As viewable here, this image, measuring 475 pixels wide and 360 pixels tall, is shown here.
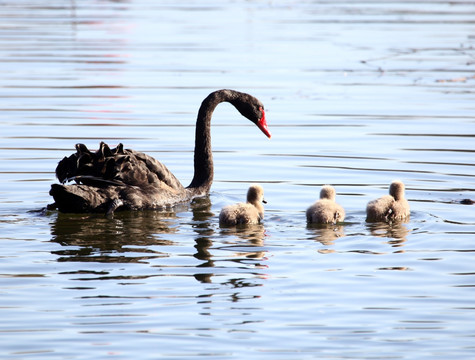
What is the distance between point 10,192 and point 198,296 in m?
4.24

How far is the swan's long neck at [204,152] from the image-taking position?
10.5 metres

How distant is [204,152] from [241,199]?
0.98m

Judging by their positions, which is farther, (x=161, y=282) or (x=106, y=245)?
(x=106, y=245)

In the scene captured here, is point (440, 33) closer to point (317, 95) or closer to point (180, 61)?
point (180, 61)

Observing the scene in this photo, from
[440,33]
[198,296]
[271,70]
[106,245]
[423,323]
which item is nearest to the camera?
[423,323]

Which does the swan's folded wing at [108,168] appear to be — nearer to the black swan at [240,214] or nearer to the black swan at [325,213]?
the black swan at [240,214]

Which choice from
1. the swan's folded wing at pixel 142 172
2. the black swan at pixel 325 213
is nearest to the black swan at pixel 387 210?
the black swan at pixel 325 213

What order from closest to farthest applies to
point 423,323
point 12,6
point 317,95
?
point 423,323
point 317,95
point 12,6

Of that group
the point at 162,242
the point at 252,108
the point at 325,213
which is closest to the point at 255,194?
the point at 325,213

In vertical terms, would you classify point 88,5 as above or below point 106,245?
above

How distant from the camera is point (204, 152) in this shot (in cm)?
1081

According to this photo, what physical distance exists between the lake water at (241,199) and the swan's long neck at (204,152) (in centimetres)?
29

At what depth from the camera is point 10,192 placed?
1002 centimetres

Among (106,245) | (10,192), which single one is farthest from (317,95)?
(106,245)
